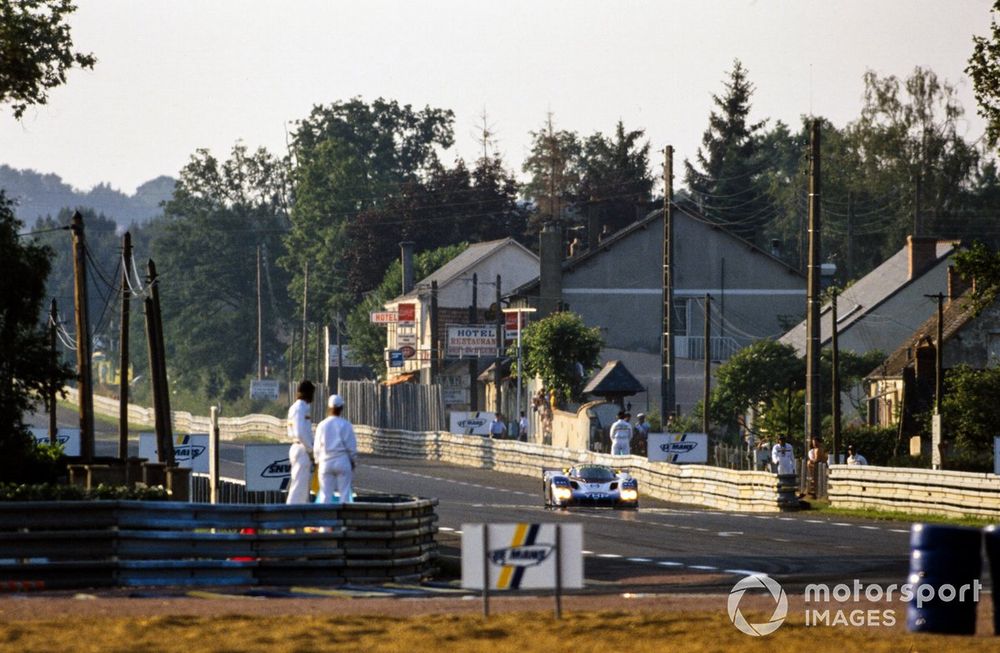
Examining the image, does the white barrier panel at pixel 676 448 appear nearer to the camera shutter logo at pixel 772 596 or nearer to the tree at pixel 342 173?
the camera shutter logo at pixel 772 596

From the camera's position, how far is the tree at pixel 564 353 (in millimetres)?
73438

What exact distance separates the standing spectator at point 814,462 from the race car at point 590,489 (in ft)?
15.6

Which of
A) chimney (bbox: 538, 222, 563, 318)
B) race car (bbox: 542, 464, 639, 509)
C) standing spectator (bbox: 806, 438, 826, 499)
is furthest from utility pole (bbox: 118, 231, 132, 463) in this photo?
chimney (bbox: 538, 222, 563, 318)

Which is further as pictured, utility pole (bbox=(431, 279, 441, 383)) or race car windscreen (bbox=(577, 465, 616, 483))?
utility pole (bbox=(431, 279, 441, 383))

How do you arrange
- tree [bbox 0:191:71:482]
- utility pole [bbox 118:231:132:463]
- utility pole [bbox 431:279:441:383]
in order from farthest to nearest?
utility pole [bbox 431:279:441:383]
utility pole [bbox 118:231:132:463]
tree [bbox 0:191:71:482]

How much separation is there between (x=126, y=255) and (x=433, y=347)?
4056cm

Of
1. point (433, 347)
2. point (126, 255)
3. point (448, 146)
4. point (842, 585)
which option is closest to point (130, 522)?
point (842, 585)

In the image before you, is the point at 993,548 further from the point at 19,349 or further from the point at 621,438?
the point at 621,438

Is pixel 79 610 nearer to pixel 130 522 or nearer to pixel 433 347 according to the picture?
pixel 130 522

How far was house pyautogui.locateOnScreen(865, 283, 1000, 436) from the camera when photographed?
2453 inches

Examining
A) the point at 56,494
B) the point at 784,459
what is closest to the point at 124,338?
the point at 784,459

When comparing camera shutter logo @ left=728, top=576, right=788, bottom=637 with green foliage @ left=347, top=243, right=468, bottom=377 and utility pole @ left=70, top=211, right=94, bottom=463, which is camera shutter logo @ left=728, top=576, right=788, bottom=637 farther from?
green foliage @ left=347, top=243, right=468, bottom=377

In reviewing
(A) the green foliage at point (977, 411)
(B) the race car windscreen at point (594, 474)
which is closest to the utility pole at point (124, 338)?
(B) the race car windscreen at point (594, 474)

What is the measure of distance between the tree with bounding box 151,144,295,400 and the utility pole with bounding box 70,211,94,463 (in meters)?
99.9
